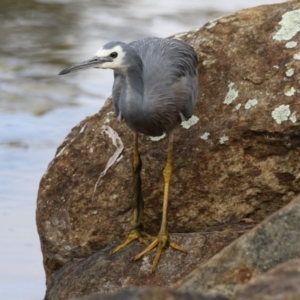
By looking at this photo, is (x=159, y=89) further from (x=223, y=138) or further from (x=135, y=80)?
(x=223, y=138)

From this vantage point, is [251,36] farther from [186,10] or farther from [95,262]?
[186,10]

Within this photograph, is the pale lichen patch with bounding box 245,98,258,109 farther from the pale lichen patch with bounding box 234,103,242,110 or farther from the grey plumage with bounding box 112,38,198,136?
the grey plumage with bounding box 112,38,198,136

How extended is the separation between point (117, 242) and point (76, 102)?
5.12 m

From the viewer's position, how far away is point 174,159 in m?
6.08

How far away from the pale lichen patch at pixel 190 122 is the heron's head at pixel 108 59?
2.23ft

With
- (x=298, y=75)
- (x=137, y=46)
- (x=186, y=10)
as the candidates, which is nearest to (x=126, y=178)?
(x=137, y=46)

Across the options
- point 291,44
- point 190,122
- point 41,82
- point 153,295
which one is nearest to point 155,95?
point 190,122

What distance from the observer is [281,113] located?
5887mm

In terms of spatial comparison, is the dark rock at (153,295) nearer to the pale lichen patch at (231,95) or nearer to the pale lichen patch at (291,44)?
the pale lichen patch at (231,95)

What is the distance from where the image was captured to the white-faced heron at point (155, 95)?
5754 mm

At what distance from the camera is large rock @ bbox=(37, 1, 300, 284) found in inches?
234

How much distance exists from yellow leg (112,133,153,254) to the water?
1.25 metres

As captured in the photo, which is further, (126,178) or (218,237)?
(126,178)

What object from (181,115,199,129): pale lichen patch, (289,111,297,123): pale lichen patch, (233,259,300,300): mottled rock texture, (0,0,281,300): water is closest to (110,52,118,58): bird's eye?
(181,115,199,129): pale lichen patch
